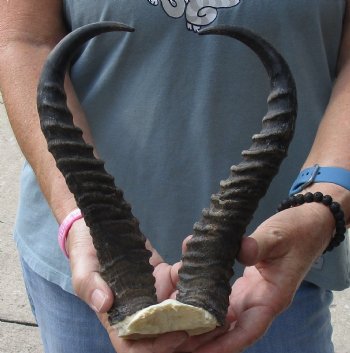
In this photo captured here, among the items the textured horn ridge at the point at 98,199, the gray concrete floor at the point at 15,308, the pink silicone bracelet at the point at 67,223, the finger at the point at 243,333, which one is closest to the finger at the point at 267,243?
the finger at the point at 243,333

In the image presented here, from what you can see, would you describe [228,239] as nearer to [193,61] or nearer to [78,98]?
[193,61]

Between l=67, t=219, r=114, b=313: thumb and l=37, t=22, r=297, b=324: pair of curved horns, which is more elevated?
l=37, t=22, r=297, b=324: pair of curved horns

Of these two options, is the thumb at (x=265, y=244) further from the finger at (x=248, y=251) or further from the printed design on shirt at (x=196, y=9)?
the printed design on shirt at (x=196, y=9)

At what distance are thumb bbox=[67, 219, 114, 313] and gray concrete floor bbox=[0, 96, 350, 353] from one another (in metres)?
2.70

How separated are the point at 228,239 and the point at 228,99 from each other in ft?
2.17

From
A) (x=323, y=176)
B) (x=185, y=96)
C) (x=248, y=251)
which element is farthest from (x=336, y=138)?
(x=248, y=251)

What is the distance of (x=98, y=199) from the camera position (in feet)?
6.74

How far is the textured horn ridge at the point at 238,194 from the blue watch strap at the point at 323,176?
50 cm

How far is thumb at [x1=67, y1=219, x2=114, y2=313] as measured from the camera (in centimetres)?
211

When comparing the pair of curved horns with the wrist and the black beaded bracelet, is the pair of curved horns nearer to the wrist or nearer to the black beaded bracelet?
the black beaded bracelet

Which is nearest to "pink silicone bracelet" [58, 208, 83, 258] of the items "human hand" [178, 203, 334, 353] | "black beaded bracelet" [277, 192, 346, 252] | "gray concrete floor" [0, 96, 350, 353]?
"human hand" [178, 203, 334, 353]

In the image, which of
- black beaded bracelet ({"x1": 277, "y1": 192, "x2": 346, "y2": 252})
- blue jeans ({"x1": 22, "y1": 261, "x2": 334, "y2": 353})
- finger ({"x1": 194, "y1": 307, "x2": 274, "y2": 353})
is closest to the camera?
finger ({"x1": 194, "y1": 307, "x2": 274, "y2": 353})

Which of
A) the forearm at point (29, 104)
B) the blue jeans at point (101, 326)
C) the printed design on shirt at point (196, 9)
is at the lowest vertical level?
the blue jeans at point (101, 326)

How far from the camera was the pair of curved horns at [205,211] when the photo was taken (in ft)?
6.75
